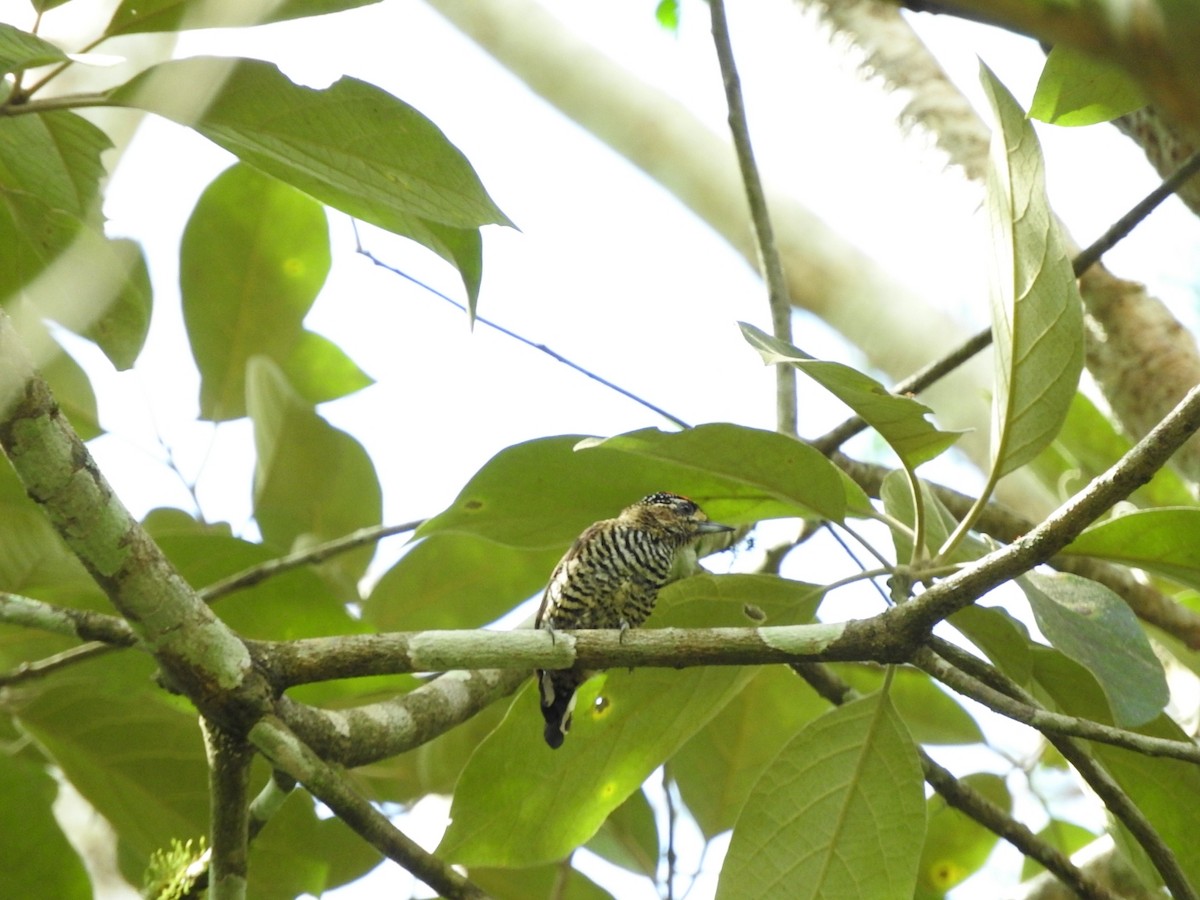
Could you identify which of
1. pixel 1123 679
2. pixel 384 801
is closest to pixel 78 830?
pixel 384 801

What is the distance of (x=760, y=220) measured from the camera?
10.4 ft

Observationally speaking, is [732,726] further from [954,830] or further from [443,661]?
[443,661]

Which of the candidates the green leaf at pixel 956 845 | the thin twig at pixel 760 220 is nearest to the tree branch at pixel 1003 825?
the thin twig at pixel 760 220

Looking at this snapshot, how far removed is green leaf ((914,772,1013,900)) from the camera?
359 centimetres

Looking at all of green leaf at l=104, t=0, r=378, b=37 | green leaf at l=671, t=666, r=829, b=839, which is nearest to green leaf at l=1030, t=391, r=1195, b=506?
green leaf at l=671, t=666, r=829, b=839

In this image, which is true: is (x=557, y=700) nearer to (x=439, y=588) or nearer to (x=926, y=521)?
(x=439, y=588)

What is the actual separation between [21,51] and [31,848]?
1713 millimetres

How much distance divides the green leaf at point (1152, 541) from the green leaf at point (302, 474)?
2105 millimetres

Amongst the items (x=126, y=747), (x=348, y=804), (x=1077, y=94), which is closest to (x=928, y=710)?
(x=1077, y=94)

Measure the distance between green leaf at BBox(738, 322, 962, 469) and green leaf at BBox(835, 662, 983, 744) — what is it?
1.48m

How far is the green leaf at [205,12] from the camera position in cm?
227

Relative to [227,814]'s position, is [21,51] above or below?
above

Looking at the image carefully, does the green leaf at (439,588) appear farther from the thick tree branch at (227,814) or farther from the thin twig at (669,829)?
the thick tree branch at (227,814)

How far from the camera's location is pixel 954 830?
3.60 meters
